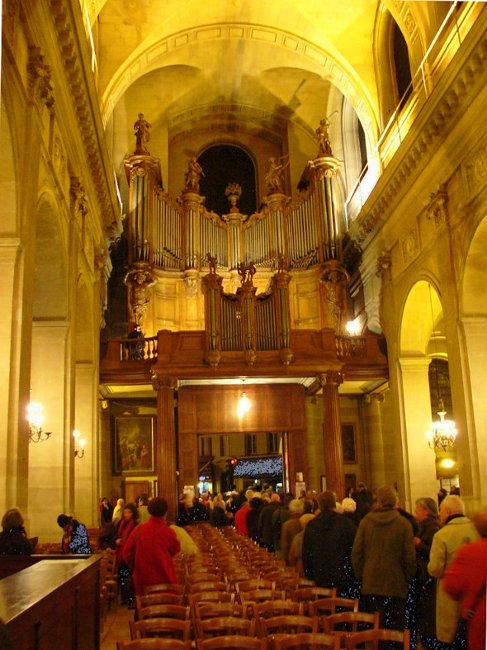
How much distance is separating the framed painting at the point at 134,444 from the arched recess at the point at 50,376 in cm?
841

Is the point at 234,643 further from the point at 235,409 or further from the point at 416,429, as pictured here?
the point at 235,409

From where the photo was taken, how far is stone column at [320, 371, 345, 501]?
56.5 feet

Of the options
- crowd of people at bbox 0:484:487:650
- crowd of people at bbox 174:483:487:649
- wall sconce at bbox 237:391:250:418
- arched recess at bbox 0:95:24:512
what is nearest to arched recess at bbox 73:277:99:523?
wall sconce at bbox 237:391:250:418

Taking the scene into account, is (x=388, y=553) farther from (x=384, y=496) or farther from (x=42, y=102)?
(x=42, y=102)

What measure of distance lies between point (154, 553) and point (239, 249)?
51.6 feet

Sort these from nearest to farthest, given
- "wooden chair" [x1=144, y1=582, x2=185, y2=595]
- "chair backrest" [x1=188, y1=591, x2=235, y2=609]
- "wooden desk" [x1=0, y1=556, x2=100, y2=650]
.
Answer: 1. "wooden desk" [x1=0, y1=556, x2=100, y2=650]
2. "chair backrest" [x1=188, y1=591, x2=235, y2=609]
3. "wooden chair" [x1=144, y1=582, x2=185, y2=595]

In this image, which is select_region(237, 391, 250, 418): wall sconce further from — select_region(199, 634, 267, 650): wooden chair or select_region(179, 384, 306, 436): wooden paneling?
select_region(199, 634, 267, 650): wooden chair

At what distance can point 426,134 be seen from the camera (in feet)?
48.2

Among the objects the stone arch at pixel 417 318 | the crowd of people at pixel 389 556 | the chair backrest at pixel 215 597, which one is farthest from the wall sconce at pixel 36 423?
the stone arch at pixel 417 318

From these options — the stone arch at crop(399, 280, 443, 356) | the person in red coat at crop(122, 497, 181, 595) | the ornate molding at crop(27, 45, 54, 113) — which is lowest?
the person in red coat at crop(122, 497, 181, 595)

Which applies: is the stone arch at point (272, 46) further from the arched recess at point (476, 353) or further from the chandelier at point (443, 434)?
the chandelier at point (443, 434)

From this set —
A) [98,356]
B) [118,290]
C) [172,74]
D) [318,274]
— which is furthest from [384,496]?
[172,74]

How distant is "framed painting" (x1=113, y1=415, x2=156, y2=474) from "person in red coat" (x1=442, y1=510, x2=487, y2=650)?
17504 millimetres

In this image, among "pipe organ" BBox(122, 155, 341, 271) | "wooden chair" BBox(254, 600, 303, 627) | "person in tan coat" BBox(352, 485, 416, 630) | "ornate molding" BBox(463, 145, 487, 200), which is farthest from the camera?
"pipe organ" BBox(122, 155, 341, 271)
